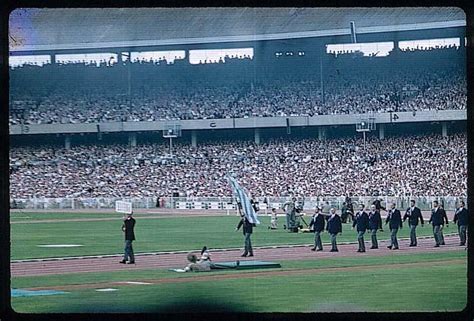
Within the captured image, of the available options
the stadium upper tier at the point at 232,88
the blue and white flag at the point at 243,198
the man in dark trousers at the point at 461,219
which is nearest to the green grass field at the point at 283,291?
the man in dark trousers at the point at 461,219

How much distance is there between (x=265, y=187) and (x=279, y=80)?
181cm

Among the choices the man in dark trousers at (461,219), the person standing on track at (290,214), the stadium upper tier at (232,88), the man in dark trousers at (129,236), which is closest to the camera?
the stadium upper tier at (232,88)

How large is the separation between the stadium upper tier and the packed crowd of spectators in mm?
324

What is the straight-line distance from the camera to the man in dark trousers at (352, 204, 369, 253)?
38.8 ft

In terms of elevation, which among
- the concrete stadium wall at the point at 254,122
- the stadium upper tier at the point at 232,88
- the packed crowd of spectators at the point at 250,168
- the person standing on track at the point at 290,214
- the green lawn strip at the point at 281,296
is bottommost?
the green lawn strip at the point at 281,296

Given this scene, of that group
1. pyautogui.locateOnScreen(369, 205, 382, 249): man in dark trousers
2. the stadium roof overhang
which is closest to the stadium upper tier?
the stadium roof overhang

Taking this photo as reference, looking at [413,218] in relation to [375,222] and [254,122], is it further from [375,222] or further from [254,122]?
[254,122]

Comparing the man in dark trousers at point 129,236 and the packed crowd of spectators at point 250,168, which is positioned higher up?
the packed crowd of spectators at point 250,168

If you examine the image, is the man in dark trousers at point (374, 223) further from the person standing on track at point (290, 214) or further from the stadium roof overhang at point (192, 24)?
the stadium roof overhang at point (192, 24)

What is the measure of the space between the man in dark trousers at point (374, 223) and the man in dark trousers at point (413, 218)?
46cm

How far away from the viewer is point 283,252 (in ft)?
40.1

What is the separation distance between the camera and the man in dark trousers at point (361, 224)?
38.8 feet

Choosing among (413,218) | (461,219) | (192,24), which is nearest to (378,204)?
(413,218)
